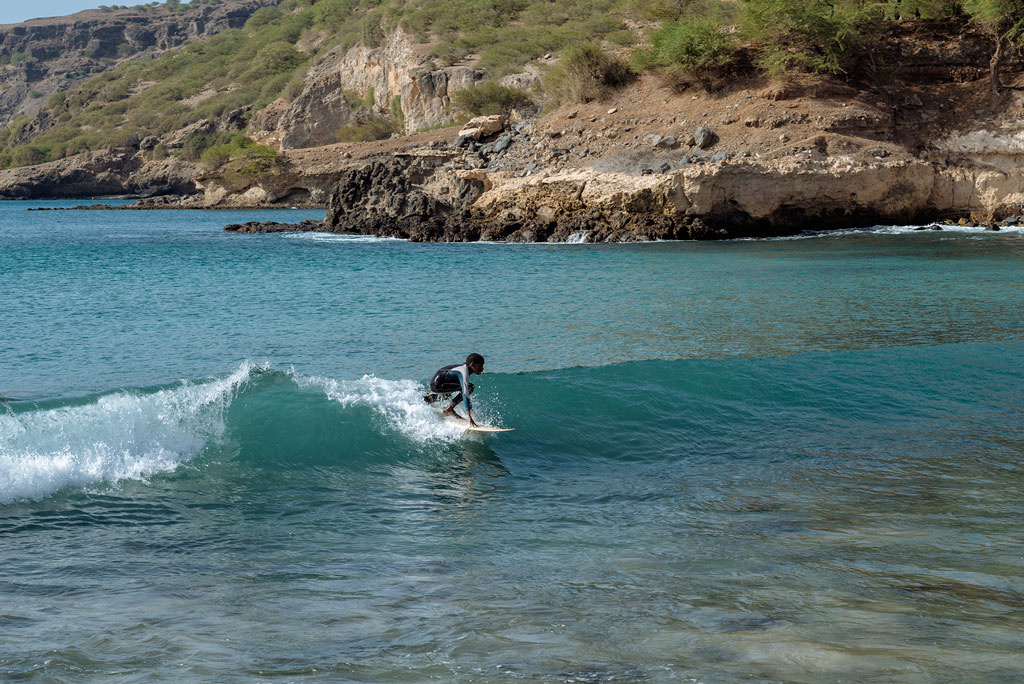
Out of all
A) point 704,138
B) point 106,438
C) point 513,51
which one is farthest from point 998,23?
point 513,51

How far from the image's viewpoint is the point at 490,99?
46.7 meters

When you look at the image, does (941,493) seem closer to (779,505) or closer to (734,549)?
(779,505)

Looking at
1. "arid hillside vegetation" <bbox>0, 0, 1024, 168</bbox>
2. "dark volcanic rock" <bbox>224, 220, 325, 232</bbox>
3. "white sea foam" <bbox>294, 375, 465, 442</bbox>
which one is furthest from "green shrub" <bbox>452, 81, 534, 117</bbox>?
"white sea foam" <bbox>294, 375, 465, 442</bbox>

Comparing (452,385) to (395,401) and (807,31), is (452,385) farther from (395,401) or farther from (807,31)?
(807,31)

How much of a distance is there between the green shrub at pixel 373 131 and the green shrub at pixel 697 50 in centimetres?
3982

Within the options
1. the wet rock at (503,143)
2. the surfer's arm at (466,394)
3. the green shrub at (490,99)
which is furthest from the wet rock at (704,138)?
the surfer's arm at (466,394)

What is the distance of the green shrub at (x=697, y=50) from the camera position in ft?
97.2

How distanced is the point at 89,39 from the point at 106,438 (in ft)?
565

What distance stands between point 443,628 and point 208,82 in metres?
113

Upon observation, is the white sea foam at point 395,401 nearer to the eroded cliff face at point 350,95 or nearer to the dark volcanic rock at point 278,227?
the dark volcanic rock at point 278,227

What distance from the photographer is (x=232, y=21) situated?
15612cm

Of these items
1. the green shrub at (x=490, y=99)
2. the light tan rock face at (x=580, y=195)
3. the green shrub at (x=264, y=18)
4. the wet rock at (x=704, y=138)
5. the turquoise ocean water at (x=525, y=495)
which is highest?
the green shrub at (x=264, y=18)

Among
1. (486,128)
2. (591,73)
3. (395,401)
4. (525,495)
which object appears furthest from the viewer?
(486,128)

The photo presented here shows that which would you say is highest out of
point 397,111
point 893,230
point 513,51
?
point 513,51
